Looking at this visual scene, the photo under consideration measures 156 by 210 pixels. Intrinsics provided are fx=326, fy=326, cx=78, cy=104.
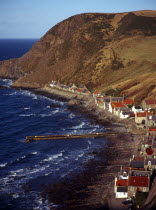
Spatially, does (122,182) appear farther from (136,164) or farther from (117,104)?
(117,104)

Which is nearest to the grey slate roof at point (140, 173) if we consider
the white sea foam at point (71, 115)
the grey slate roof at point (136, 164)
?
the grey slate roof at point (136, 164)

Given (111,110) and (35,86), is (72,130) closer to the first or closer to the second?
(111,110)

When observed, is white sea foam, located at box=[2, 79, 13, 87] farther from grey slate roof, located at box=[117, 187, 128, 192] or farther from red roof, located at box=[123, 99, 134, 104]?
grey slate roof, located at box=[117, 187, 128, 192]

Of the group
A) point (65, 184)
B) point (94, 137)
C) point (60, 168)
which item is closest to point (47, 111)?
point (94, 137)

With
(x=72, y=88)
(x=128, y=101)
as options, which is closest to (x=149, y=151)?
(x=128, y=101)

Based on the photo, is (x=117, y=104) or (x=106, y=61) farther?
(x=106, y=61)

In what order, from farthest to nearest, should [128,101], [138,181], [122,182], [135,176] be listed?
[128,101] < [135,176] < [122,182] < [138,181]

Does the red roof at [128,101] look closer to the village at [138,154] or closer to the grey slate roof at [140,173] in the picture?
the village at [138,154]
